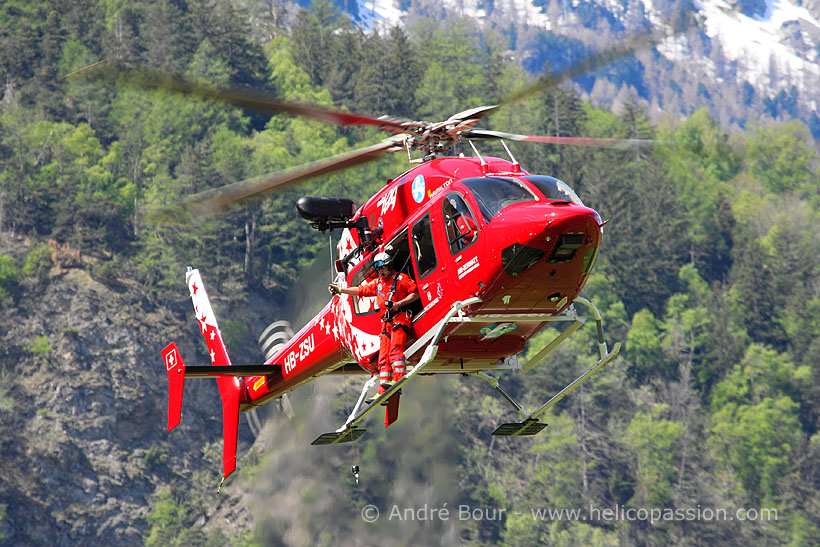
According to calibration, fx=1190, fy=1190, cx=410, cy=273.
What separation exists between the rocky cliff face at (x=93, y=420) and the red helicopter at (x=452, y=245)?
41.1m

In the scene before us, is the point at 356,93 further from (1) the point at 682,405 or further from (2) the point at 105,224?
(1) the point at 682,405

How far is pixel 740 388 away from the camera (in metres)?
78.4

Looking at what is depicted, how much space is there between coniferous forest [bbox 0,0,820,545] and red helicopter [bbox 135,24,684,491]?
91.3 ft

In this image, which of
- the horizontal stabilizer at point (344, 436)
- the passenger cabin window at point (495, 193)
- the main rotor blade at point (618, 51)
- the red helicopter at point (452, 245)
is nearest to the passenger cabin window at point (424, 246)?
the red helicopter at point (452, 245)

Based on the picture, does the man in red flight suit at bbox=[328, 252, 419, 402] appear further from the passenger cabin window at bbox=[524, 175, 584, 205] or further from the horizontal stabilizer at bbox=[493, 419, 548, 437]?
the horizontal stabilizer at bbox=[493, 419, 548, 437]

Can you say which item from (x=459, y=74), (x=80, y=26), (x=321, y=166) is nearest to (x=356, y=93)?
(x=459, y=74)

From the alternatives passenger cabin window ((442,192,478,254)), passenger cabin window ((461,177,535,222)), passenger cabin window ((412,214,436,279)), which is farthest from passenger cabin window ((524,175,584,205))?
passenger cabin window ((412,214,436,279))

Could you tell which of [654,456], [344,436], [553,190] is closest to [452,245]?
[553,190]

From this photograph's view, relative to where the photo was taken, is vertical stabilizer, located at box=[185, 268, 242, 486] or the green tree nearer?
vertical stabilizer, located at box=[185, 268, 242, 486]

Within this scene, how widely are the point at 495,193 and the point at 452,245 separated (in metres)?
0.78

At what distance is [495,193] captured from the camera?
13531 millimetres

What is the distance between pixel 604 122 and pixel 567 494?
40416 mm

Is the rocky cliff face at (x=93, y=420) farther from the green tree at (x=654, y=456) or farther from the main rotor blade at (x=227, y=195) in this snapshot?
the main rotor blade at (x=227, y=195)

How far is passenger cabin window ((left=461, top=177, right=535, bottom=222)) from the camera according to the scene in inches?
527
